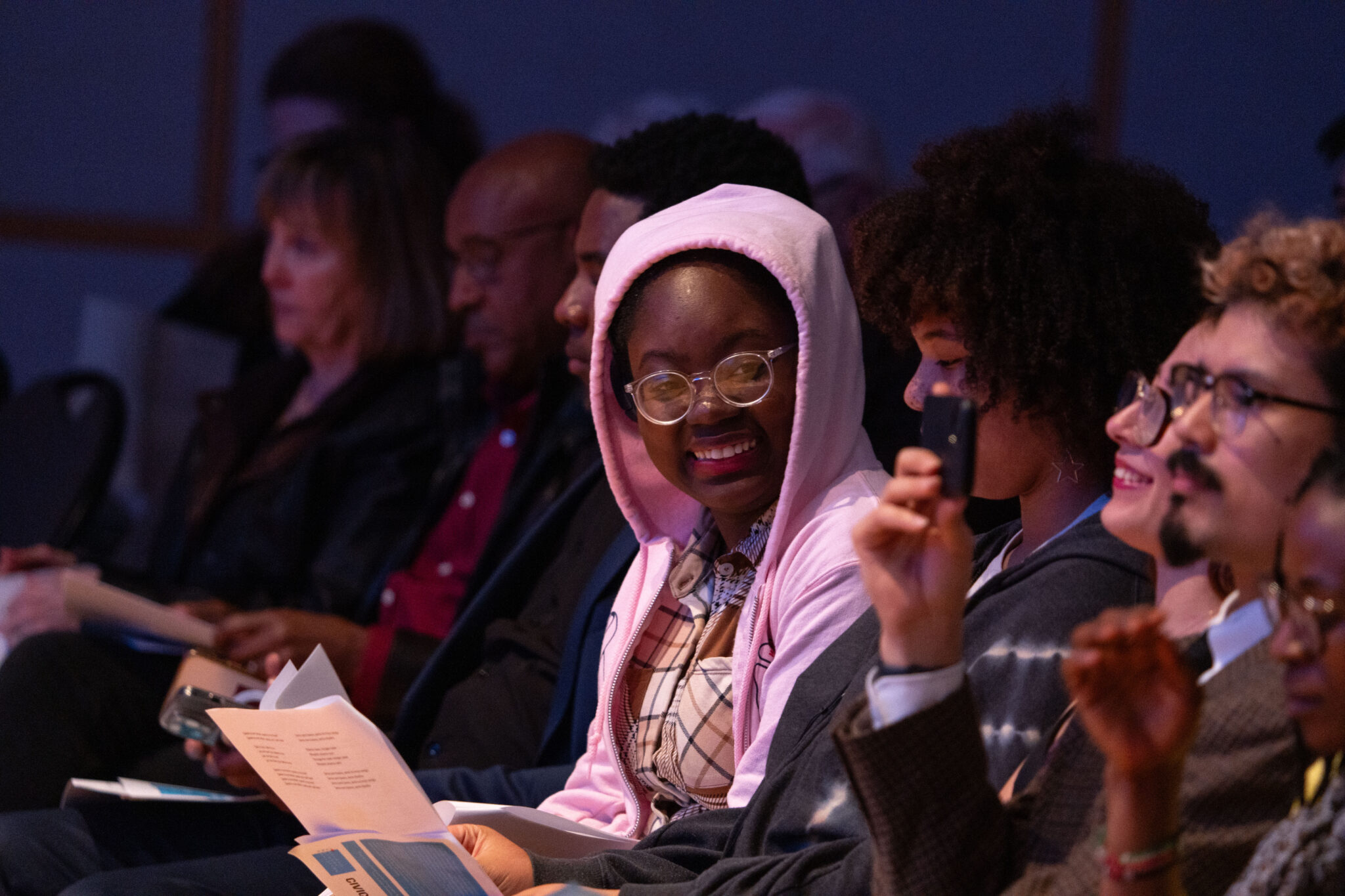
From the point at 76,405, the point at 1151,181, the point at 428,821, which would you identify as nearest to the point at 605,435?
the point at 428,821

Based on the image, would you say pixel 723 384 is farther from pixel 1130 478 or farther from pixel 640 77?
pixel 640 77

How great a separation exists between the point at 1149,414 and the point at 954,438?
20 cm

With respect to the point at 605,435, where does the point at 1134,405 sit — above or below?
above

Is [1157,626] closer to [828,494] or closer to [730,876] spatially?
[730,876]

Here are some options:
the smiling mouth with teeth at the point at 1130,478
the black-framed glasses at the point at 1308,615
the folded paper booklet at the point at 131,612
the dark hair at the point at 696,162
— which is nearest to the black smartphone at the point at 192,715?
the folded paper booklet at the point at 131,612

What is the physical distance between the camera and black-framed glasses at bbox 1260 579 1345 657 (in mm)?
981

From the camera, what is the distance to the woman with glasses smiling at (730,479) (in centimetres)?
160

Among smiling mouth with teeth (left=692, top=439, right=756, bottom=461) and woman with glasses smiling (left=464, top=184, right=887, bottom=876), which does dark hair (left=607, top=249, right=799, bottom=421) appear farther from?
smiling mouth with teeth (left=692, top=439, right=756, bottom=461)

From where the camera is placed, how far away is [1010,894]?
1.12m

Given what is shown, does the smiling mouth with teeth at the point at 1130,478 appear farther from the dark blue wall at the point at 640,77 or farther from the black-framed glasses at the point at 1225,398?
the dark blue wall at the point at 640,77

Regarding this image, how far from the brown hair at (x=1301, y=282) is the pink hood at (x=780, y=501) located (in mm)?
560

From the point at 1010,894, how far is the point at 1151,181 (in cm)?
81

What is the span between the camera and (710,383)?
167 centimetres

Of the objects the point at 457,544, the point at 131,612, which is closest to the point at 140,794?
the point at 131,612
